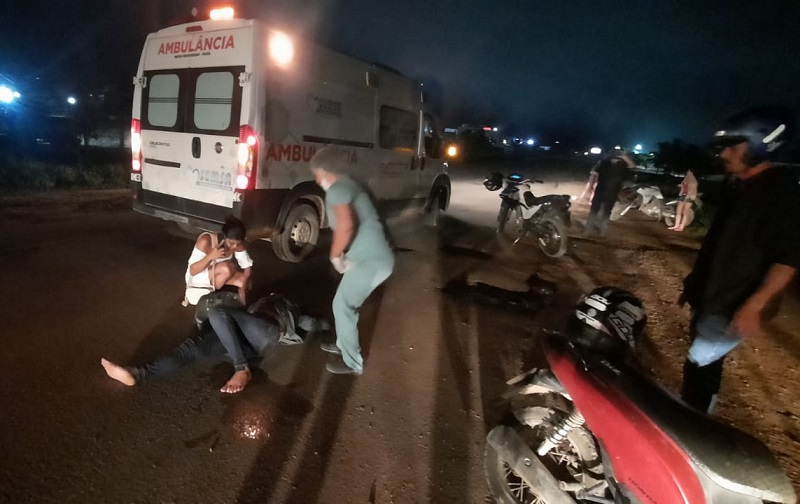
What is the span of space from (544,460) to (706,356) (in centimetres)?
102

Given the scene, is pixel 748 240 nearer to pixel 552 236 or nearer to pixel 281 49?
pixel 281 49

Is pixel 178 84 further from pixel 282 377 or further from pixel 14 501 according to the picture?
pixel 14 501

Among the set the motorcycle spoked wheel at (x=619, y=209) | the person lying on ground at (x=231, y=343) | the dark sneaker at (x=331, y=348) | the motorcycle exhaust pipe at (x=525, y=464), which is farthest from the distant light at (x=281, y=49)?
the motorcycle spoked wheel at (x=619, y=209)

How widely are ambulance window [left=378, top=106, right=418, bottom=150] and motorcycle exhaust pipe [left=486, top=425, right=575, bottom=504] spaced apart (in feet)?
18.8

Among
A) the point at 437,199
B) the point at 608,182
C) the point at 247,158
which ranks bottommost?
the point at 437,199

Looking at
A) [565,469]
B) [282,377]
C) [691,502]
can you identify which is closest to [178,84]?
[282,377]

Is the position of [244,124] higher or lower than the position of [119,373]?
higher

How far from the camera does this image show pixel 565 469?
2488 mm

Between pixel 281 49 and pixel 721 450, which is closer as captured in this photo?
pixel 721 450

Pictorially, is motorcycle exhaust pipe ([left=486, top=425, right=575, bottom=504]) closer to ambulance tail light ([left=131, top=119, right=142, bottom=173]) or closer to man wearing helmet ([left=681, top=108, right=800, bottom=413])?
man wearing helmet ([left=681, top=108, right=800, bottom=413])

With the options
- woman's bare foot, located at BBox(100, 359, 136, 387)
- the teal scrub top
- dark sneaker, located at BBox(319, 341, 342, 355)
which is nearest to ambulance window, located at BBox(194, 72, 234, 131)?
the teal scrub top

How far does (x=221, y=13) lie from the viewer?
18.1 ft

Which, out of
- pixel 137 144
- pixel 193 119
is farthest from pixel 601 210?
pixel 137 144

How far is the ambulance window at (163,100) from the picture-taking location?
603 centimetres
